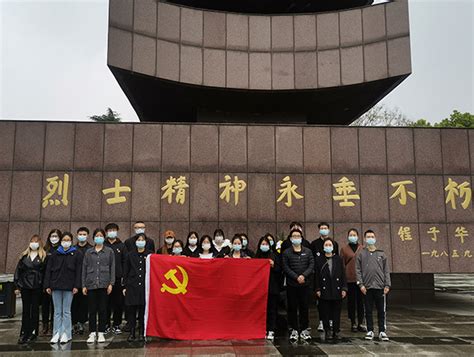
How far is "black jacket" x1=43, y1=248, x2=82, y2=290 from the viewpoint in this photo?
635cm

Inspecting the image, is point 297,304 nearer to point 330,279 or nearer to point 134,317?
point 330,279

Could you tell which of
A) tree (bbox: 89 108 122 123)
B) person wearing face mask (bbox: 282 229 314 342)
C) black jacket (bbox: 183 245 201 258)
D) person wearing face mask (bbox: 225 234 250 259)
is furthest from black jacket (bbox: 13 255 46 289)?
tree (bbox: 89 108 122 123)

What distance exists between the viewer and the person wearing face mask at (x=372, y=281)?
→ 666 centimetres

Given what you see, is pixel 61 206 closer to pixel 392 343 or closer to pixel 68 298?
pixel 68 298

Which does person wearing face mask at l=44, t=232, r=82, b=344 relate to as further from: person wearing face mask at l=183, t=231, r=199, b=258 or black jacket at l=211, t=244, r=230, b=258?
black jacket at l=211, t=244, r=230, b=258

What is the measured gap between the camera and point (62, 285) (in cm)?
634

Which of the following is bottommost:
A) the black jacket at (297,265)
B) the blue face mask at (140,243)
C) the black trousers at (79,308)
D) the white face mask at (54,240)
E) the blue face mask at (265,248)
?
the black trousers at (79,308)

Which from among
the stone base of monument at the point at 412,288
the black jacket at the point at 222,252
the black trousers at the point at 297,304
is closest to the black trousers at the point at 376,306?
the black trousers at the point at 297,304

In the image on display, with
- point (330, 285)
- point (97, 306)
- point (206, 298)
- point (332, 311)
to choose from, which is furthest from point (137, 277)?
point (332, 311)

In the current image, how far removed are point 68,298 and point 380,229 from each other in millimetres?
7819

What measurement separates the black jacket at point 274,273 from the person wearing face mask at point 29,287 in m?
3.64

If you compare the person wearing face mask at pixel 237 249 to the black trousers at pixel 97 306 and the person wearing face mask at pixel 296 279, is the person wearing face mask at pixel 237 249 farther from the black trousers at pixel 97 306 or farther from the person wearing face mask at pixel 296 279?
the black trousers at pixel 97 306

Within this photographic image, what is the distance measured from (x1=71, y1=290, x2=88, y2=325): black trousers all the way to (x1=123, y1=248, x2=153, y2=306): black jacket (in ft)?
4.08

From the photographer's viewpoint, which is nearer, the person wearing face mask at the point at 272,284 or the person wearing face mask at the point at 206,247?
the person wearing face mask at the point at 272,284
